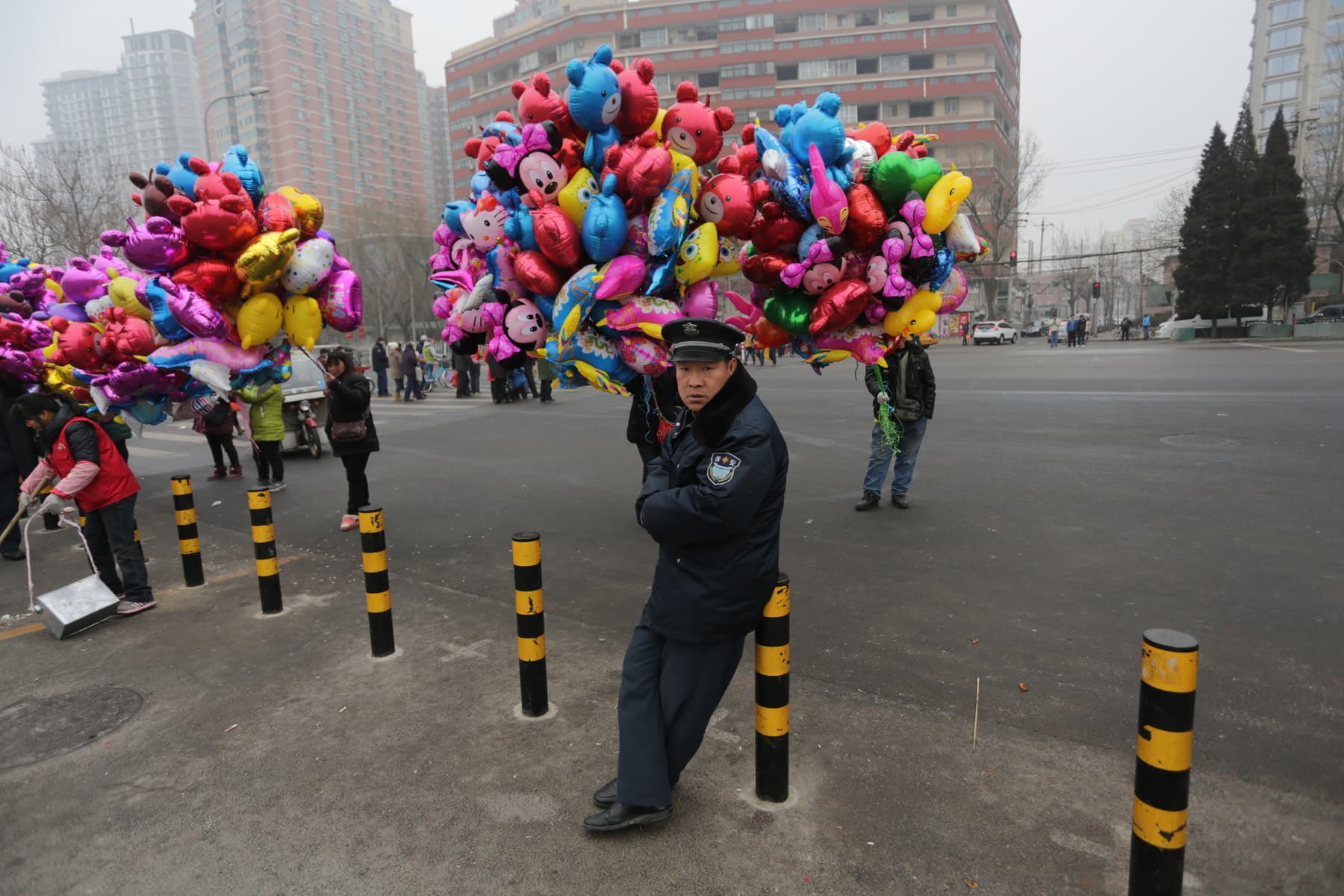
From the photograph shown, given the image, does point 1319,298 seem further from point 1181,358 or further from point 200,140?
point 200,140

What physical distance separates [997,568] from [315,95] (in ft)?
356

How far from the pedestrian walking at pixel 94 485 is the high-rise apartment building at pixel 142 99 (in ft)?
409

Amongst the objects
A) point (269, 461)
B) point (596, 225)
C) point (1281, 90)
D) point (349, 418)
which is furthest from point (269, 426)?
point (1281, 90)

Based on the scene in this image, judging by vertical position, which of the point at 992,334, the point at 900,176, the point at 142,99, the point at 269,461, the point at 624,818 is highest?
the point at 142,99

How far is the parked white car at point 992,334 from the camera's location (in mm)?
44938

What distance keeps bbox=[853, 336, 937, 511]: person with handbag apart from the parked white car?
134 ft

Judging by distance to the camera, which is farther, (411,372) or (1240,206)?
(1240,206)

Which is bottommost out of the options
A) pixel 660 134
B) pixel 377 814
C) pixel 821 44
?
pixel 377 814

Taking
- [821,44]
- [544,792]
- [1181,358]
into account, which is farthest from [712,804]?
[821,44]

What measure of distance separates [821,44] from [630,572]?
2913 inches

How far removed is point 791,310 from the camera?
19.6ft

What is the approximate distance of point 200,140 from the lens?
110m

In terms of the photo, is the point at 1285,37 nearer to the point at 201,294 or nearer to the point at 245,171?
the point at 245,171

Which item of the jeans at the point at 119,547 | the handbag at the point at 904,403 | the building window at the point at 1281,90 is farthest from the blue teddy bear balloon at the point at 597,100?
the building window at the point at 1281,90
